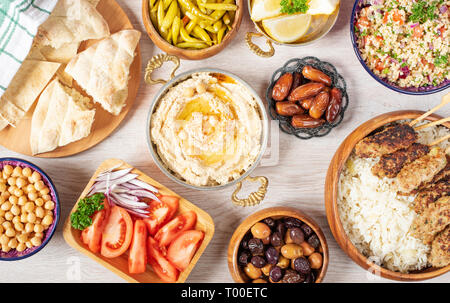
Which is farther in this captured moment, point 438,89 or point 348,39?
Answer: point 348,39

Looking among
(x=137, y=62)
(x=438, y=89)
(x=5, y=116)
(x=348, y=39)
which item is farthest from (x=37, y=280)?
(x=438, y=89)

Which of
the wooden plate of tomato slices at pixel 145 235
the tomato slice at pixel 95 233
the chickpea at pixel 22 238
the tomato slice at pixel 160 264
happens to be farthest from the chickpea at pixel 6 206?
the tomato slice at pixel 160 264

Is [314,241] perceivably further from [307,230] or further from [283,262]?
[283,262]

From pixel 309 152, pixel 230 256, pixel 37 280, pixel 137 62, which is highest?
pixel 137 62

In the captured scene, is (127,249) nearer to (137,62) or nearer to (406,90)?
(137,62)

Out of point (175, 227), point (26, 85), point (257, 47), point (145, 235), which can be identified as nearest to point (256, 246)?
point (175, 227)

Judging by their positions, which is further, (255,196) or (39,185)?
(255,196)

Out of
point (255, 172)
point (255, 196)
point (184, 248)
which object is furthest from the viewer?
point (255, 172)

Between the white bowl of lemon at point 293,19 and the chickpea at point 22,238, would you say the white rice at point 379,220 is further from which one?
the chickpea at point 22,238
